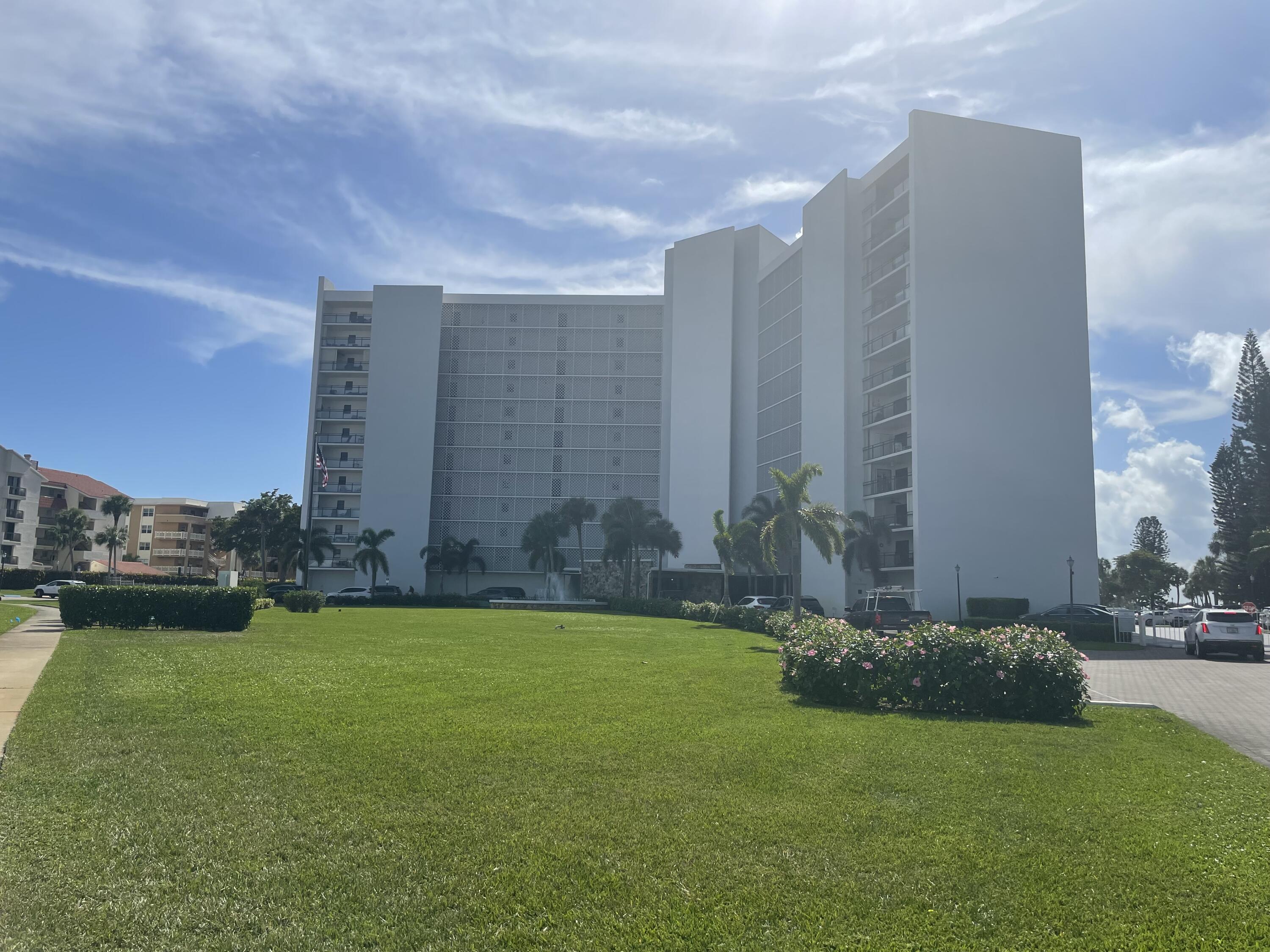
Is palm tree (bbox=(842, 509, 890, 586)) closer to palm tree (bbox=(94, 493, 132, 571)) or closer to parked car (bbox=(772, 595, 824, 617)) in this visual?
parked car (bbox=(772, 595, 824, 617))

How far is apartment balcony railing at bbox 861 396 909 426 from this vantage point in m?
50.0

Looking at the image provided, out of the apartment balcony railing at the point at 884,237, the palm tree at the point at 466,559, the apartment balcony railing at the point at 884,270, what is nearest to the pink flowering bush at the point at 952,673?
the apartment balcony railing at the point at 884,270

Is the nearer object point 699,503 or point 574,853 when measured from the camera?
point 574,853

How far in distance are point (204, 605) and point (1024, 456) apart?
39.6 meters

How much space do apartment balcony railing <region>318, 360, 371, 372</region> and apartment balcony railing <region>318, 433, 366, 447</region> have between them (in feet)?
19.3

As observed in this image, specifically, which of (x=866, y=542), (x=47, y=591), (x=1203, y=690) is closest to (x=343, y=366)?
(x=47, y=591)

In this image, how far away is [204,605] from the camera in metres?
24.0

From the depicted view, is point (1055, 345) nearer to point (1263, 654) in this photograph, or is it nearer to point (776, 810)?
point (1263, 654)

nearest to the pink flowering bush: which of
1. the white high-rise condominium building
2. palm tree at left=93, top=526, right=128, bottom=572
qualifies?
the white high-rise condominium building

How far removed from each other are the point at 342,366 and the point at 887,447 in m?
52.4

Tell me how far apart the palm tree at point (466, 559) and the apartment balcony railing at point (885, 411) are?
1495 inches

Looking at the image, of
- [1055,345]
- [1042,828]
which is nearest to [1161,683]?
[1042,828]

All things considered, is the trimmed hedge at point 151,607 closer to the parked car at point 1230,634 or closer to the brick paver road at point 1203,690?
the brick paver road at point 1203,690

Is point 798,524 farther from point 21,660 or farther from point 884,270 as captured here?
point 884,270
